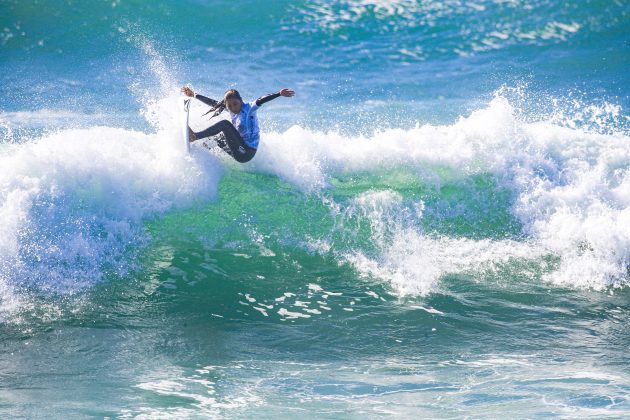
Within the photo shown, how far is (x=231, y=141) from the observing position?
876 centimetres

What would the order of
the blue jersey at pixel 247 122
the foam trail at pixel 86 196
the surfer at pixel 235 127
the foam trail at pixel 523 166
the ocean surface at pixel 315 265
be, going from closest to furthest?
the ocean surface at pixel 315 265 → the foam trail at pixel 86 196 → the surfer at pixel 235 127 → the blue jersey at pixel 247 122 → the foam trail at pixel 523 166

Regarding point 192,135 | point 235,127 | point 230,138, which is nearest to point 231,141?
point 230,138

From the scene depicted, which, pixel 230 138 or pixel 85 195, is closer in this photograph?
pixel 85 195

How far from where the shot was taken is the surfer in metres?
8.57

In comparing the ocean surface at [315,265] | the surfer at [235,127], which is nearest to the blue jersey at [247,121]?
the surfer at [235,127]

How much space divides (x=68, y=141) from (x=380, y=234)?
398 cm

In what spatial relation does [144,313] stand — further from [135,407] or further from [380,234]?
[380,234]

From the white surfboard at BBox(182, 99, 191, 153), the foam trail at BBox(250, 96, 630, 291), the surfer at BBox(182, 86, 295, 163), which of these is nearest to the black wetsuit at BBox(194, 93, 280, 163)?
the surfer at BBox(182, 86, 295, 163)

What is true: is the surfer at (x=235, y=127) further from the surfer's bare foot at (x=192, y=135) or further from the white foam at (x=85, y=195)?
the white foam at (x=85, y=195)

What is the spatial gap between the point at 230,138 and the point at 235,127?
6.1 inches

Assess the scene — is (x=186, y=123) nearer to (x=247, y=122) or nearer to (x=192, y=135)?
(x=192, y=135)

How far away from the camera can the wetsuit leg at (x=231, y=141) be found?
→ 28.4ft

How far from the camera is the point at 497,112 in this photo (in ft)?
34.0

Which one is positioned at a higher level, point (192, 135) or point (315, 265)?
point (192, 135)
